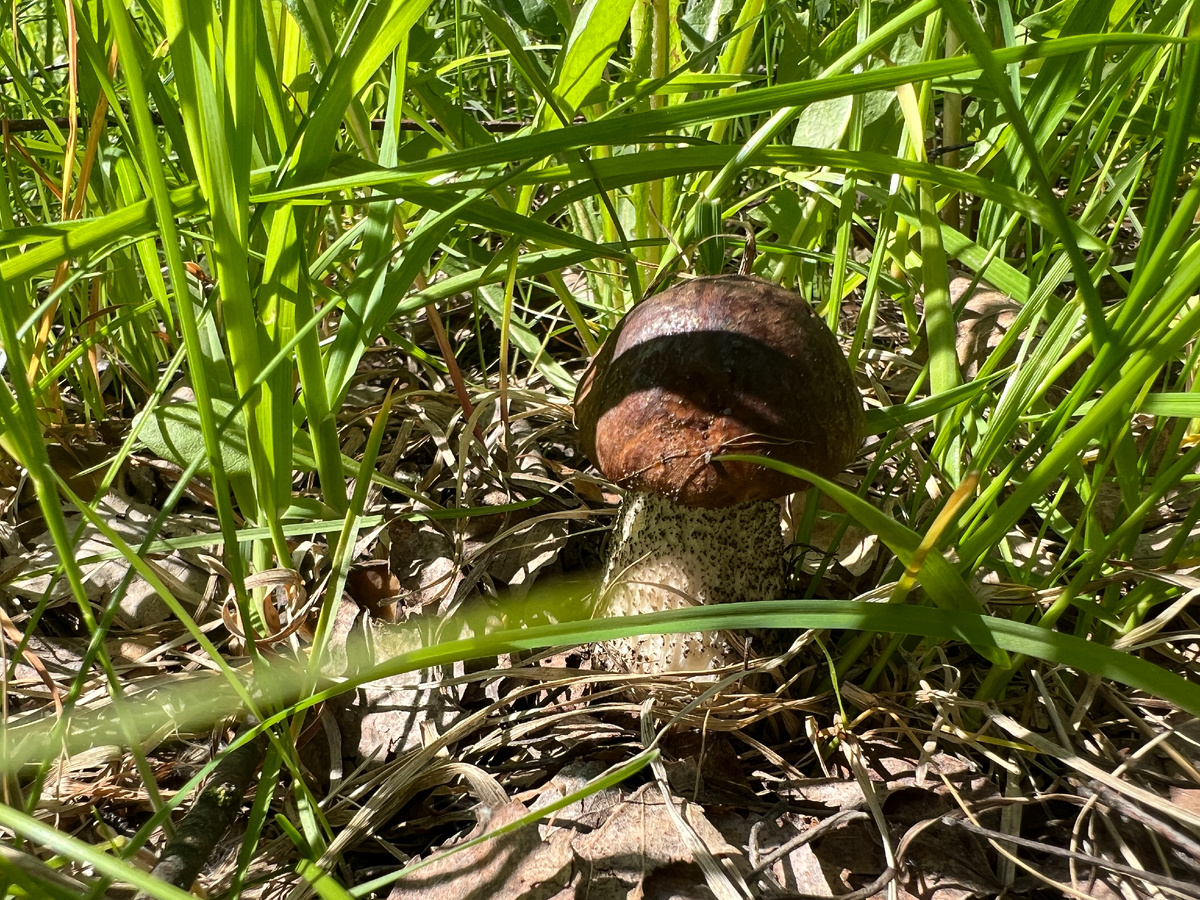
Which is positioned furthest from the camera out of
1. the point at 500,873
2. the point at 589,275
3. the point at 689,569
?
the point at 589,275

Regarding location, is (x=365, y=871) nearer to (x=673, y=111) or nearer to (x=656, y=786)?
(x=656, y=786)

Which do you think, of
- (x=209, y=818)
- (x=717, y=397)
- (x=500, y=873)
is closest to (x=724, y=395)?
(x=717, y=397)

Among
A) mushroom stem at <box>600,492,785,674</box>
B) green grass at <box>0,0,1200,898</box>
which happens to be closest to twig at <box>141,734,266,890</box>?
green grass at <box>0,0,1200,898</box>

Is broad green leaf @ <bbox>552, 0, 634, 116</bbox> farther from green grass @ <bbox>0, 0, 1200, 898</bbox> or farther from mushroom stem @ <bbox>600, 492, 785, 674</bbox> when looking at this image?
mushroom stem @ <bbox>600, 492, 785, 674</bbox>

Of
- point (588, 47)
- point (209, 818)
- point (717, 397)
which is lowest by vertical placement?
point (209, 818)

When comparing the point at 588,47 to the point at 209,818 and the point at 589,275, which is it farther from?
the point at 209,818

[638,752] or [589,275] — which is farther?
[589,275]

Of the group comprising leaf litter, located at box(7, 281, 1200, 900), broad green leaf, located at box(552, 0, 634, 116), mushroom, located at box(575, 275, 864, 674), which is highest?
broad green leaf, located at box(552, 0, 634, 116)
